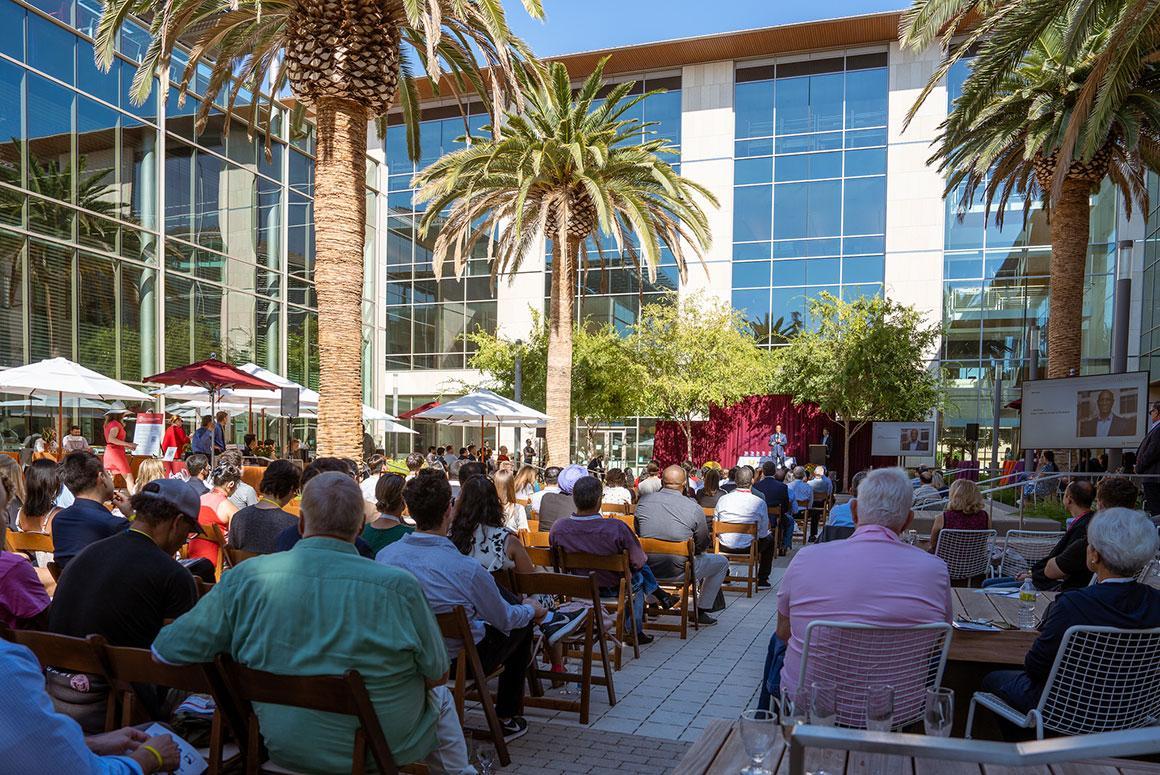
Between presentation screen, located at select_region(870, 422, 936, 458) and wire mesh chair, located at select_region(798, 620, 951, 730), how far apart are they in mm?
18706

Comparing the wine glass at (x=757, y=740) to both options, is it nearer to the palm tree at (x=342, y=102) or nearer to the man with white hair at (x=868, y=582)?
the man with white hair at (x=868, y=582)

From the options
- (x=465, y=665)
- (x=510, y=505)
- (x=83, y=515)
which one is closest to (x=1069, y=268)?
(x=510, y=505)

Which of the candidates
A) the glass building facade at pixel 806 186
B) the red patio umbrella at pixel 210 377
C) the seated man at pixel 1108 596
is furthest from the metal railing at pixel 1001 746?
Result: the glass building facade at pixel 806 186

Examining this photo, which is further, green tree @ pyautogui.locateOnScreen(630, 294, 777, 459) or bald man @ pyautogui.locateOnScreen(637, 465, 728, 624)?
green tree @ pyautogui.locateOnScreen(630, 294, 777, 459)

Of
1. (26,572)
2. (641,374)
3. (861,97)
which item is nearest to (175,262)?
(641,374)

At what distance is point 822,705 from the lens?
2.48 m

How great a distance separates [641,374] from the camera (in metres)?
28.2

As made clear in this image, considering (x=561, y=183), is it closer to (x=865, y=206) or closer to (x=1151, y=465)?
(x=1151, y=465)

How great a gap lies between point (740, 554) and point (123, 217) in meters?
16.4

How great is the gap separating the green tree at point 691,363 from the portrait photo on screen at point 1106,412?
613 inches

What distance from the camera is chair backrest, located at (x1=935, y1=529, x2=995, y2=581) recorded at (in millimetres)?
7648

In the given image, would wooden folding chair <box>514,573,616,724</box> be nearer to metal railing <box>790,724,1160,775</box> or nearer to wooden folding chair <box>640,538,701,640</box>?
wooden folding chair <box>640,538,701,640</box>

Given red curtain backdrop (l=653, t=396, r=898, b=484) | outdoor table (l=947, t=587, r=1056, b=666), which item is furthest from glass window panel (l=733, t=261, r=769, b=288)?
outdoor table (l=947, t=587, r=1056, b=666)

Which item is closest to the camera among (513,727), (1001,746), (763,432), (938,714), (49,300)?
(1001,746)
